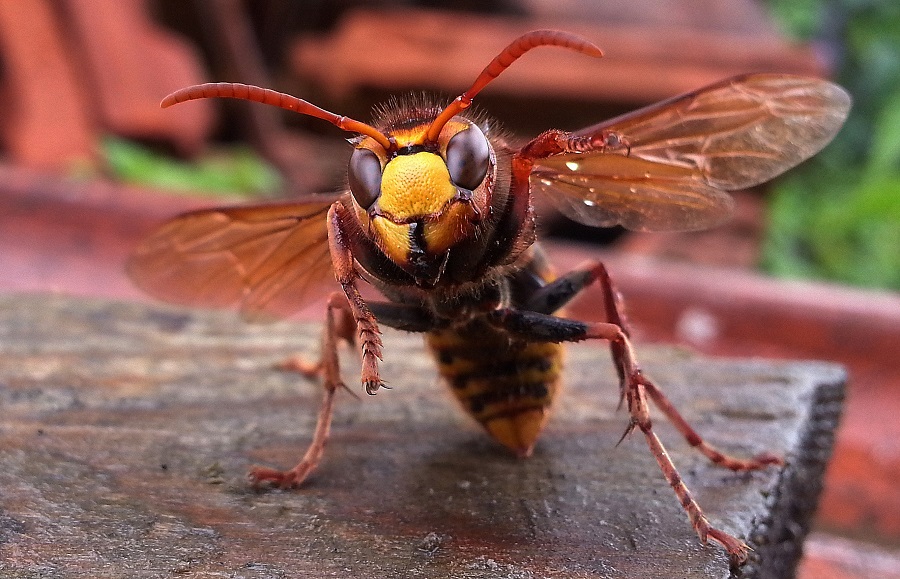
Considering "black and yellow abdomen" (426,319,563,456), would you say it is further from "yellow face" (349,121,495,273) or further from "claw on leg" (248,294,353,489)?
"yellow face" (349,121,495,273)

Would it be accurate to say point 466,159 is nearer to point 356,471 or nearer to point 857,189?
point 356,471

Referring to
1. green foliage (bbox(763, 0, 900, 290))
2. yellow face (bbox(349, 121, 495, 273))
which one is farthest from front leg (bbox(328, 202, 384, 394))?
green foliage (bbox(763, 0, 900, 290))

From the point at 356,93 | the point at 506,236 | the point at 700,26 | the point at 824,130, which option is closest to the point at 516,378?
the point at 506,236

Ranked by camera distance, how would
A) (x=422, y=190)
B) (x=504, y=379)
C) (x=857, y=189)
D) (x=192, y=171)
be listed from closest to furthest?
(x=422, y=190), (x=504, y=379), (x=857, y=189), (x=192, y=171)

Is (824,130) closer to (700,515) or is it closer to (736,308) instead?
(700,515)

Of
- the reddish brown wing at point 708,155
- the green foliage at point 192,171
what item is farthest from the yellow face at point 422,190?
the green foliage at point 192,171

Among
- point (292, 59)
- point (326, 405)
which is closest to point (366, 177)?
point (326, 405)
